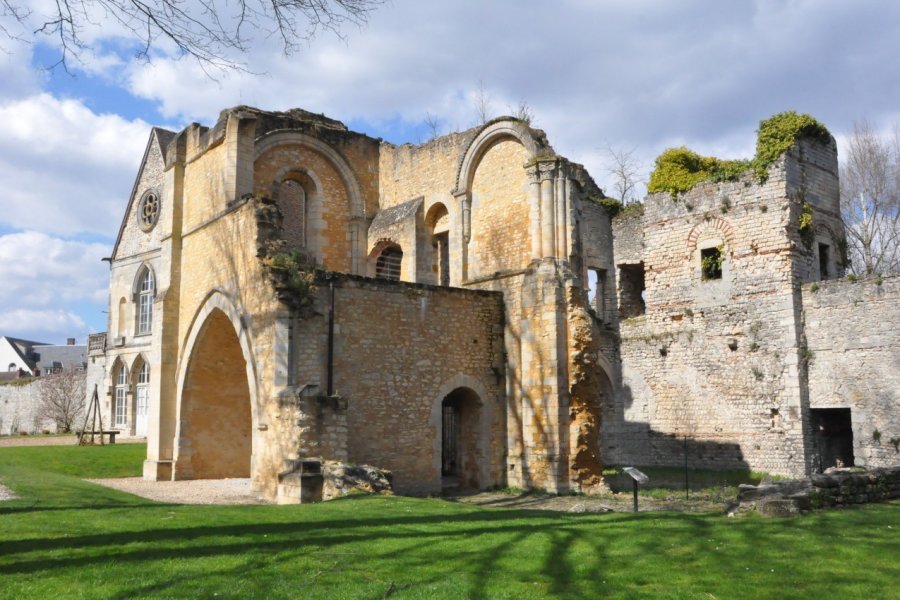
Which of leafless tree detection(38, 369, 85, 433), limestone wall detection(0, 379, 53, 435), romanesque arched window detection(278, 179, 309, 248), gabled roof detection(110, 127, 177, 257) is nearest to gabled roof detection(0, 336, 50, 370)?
limestone wall detection(0, 379, 53, 435)

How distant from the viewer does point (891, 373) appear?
17.2m

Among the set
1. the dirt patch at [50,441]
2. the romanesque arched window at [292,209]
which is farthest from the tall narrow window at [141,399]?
the romanesque arched window at [292,209]

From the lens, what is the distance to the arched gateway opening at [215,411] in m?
17.6

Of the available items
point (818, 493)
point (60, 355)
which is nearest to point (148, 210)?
point (818, 493)

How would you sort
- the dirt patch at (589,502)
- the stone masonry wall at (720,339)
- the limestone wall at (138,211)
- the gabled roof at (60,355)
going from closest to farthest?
the dirt patch at (589,502)
the stone masonry wall at (720,339)
the limestone wall at (138,211)
the gabled roof at (60,355)

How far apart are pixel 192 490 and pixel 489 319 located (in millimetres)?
6700

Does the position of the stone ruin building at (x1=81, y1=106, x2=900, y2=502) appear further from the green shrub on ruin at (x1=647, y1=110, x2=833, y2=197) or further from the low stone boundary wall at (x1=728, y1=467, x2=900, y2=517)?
the low stone boundary wall at (x1=728, y1=467, x2=900, y2=517)

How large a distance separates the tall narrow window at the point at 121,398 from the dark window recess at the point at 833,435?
25.0 metres

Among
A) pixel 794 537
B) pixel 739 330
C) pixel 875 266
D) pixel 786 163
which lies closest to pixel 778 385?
pixel 739 330

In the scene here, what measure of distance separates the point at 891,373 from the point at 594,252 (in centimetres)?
940

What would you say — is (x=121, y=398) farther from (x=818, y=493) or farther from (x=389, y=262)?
(x=818, y=493)

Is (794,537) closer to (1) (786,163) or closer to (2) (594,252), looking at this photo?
(1) (786,163)

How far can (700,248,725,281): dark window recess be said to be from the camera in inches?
818

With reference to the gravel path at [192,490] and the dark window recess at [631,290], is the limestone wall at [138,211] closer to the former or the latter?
the gravel path at [192,490]
